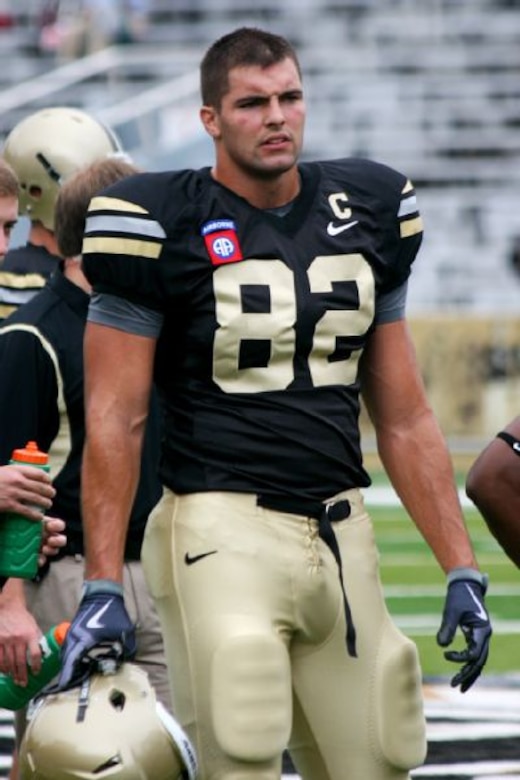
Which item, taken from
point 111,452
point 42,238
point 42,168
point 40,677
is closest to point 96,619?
point 111,452

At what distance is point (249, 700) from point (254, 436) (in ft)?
1.66

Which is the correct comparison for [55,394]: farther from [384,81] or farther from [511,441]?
[384,81]

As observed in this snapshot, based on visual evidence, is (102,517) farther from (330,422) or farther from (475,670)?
(475,670)

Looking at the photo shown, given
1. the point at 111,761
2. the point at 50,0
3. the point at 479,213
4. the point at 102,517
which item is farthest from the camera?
the point at 50,0

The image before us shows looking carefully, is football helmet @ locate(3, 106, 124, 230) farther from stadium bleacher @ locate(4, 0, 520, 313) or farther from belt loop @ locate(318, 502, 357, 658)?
stadium bleacher @ locate(4, 0, 520, 313)

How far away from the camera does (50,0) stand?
21.8 metres

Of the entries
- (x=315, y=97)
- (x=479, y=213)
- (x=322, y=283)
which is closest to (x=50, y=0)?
(x=315, y=97)

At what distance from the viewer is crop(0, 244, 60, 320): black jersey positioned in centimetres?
527

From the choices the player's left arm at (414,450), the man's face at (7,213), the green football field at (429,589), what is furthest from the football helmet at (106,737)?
the green football field at (429,589)

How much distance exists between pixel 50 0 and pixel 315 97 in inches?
127

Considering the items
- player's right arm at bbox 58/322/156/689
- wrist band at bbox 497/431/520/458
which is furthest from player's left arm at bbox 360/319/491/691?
player's right arm at bbox 58/322/156/689

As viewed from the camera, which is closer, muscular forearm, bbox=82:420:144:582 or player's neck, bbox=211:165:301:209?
muscular forearm, bbox=82:420:144:582

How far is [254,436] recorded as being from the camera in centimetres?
365

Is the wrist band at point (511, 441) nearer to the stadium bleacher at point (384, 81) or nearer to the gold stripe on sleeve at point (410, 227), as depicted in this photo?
the gold stripe on sleeve at point (410, 227)
